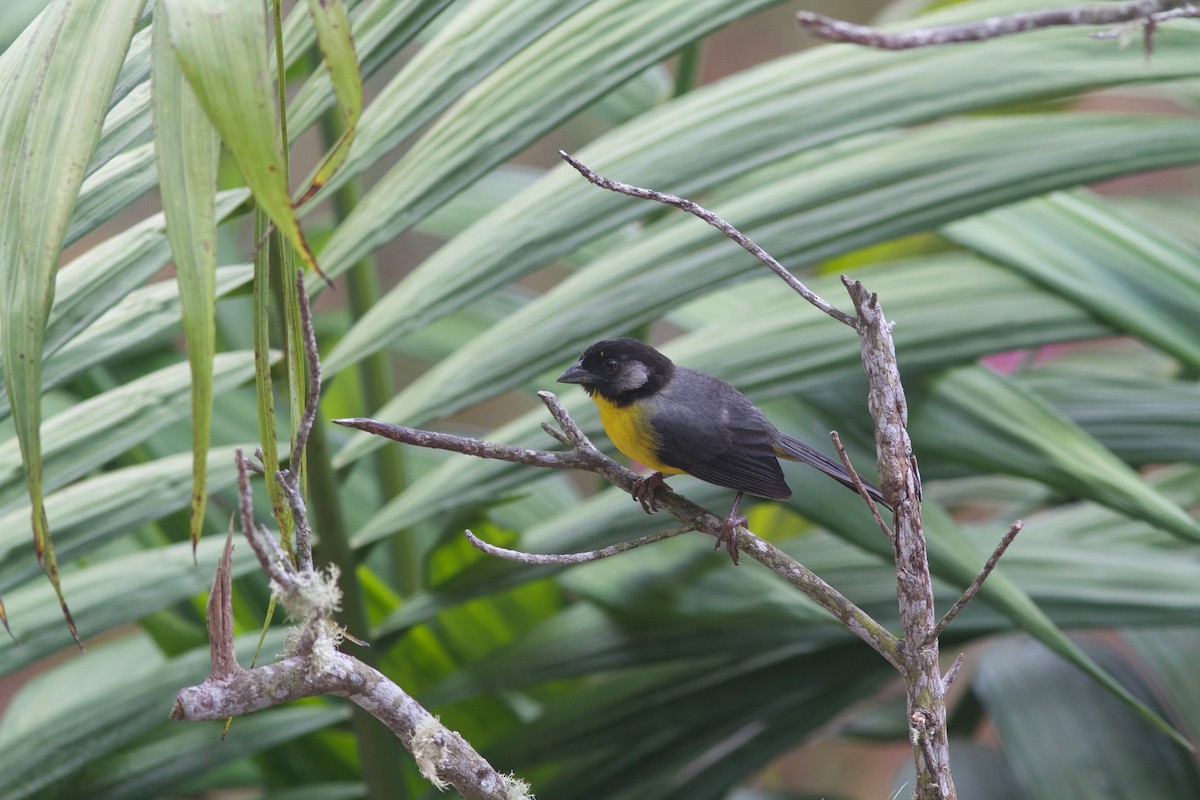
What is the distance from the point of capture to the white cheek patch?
666 mm

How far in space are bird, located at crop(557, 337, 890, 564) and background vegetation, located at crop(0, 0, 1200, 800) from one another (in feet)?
0.16

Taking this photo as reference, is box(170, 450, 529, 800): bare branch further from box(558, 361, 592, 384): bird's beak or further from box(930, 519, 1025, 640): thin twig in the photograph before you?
box(558, 361, 592, 384): bird's beak

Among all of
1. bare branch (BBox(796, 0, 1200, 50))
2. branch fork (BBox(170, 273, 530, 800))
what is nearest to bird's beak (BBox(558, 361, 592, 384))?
branch fork (BBox(170, 273, 530, 800))

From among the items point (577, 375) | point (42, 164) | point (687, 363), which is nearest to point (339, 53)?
point (42, 164)

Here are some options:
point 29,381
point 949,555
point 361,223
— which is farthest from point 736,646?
point 29,381

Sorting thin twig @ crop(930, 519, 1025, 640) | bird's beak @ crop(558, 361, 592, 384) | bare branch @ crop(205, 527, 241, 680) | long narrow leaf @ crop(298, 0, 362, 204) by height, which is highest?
long narrow leaf @ crop(298, 0, 362, 204)

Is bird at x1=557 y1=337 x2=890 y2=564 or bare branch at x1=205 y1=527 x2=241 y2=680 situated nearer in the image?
bare branch at x1=205 y1=527 x2=241 y2=680

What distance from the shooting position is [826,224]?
2.36 feet

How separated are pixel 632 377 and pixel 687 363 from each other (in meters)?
0.11

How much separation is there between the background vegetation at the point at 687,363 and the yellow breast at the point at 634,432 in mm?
53

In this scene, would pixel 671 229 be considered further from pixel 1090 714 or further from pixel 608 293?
pixel 1090 714

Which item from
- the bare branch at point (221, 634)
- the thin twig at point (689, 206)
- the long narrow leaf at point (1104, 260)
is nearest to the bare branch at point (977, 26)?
the thin twig at point (689, 206)

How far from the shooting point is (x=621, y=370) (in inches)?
26.3

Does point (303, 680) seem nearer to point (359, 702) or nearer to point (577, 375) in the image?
point (359, 702)
